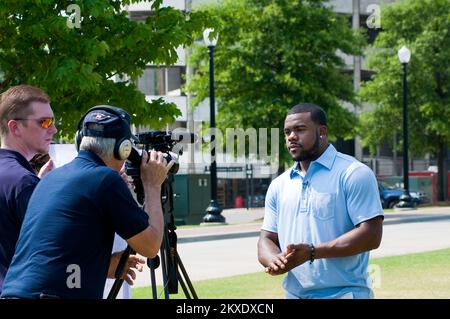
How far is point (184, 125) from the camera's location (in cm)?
6125

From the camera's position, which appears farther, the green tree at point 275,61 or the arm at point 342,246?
the green tree at point 275,61

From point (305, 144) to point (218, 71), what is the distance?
130ft

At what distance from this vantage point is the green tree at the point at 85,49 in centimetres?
1867

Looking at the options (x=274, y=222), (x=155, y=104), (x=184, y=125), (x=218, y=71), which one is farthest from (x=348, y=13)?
(x=274, y=222)

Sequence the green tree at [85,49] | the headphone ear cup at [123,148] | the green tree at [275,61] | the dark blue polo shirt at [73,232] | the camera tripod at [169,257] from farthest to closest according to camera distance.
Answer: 1. the green tree at [275,61]
2. the green tree at [85,49]
3. the camera tripod at [169,257]
4. the headphone ear cup at [123,148]
5. the dark blue polo shirt at [73,232]

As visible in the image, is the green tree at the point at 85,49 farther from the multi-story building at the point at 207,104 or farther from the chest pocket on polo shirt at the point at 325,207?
A: the multi-story building at the point at 207,104

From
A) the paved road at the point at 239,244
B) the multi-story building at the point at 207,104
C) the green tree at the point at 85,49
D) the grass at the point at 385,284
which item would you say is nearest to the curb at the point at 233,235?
the paved road at the point at 239,244

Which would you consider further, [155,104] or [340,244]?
[155,104]

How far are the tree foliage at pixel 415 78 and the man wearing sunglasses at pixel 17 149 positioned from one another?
49.5 meters

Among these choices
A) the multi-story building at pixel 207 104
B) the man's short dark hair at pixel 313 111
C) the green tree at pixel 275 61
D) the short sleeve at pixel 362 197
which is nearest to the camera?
the short sleeve at pixel 362 197

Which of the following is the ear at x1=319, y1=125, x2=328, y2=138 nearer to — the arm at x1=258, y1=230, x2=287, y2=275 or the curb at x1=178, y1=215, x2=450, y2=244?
the arm at x1=258, y1=230, x2=287, y2=275
